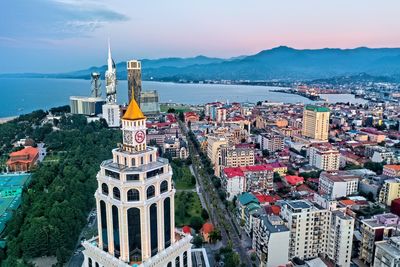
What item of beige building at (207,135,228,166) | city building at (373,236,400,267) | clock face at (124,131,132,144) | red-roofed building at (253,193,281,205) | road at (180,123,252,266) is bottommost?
road at (180,123,252,266)

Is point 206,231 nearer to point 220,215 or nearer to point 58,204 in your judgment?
point 220,215

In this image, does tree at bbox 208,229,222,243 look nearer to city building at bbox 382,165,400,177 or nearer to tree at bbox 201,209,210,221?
tree at bbox 201,209,210,221

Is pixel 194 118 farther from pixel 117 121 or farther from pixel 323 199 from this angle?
pixel 323 199

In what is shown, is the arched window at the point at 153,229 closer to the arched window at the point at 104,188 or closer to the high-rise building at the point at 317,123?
the arched window at the point at 104,188

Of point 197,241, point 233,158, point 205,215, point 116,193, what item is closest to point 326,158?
point 233,158

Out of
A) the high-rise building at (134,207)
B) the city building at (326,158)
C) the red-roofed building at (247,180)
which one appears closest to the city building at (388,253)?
the high-rise building at (134,207)

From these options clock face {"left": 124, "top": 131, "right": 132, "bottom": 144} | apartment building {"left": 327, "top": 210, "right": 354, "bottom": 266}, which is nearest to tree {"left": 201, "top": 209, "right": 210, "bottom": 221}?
apartment building {"left": 327, "top": 210, "right": 354, "bottom": 266}
